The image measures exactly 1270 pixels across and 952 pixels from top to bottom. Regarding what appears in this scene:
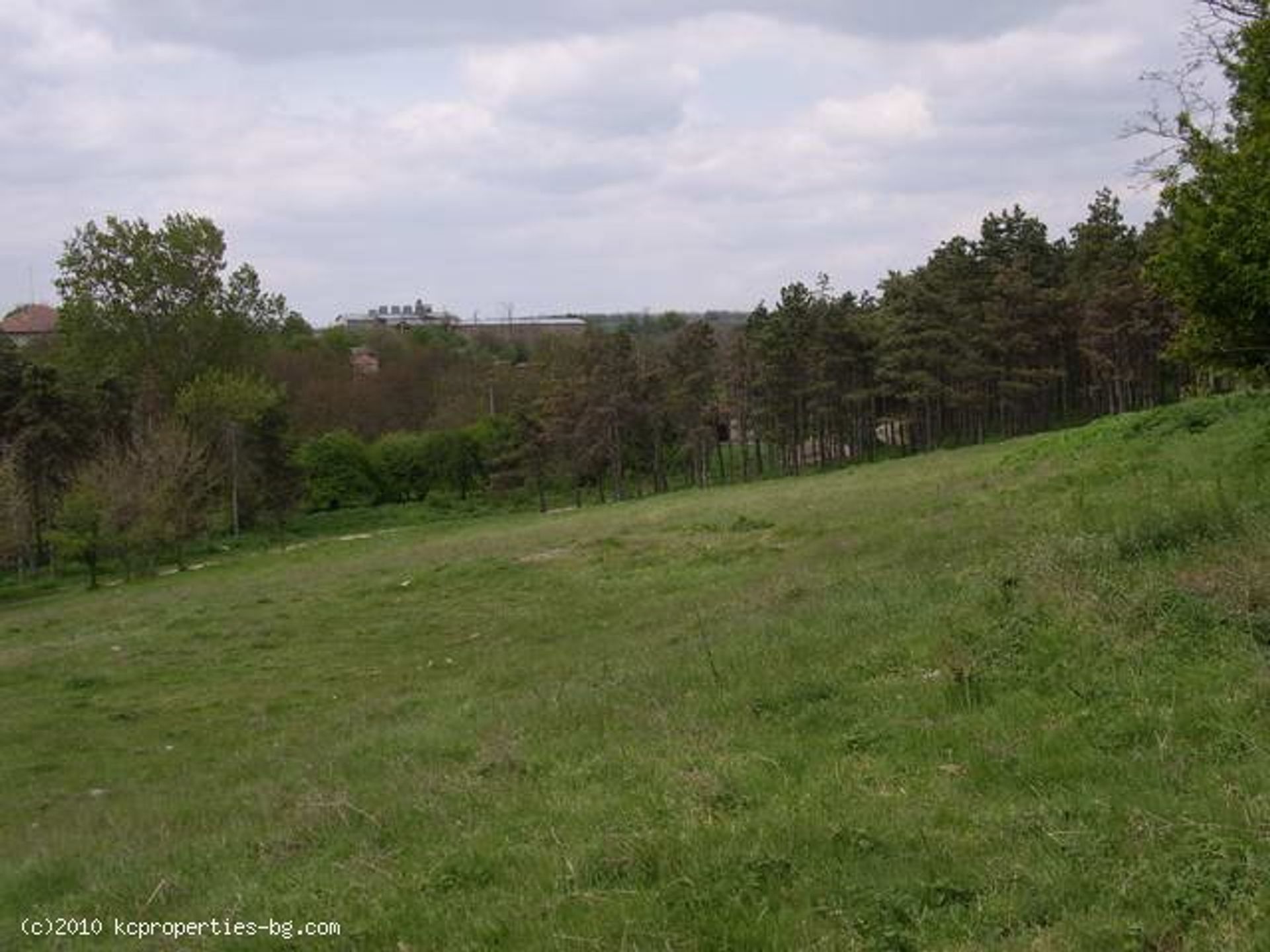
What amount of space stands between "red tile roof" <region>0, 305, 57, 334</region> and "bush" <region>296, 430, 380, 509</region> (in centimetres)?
4882

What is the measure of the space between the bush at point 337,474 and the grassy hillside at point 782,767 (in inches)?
2272

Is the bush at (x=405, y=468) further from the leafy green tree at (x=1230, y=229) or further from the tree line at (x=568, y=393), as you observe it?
the leafy green tree at (x=1230, y=229)

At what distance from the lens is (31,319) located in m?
114

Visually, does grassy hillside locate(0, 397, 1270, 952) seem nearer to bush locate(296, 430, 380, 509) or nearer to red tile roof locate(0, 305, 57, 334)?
bush locate(296, 430, 380, 509)

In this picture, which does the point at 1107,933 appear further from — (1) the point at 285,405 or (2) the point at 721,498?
(1) the point at 285,405

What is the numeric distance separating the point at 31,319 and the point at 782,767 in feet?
410

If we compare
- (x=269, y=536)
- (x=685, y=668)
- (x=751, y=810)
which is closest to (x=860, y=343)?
(x=269, y=536)

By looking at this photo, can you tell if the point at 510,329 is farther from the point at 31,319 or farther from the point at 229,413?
the point at 229,413

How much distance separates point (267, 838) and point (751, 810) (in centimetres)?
384

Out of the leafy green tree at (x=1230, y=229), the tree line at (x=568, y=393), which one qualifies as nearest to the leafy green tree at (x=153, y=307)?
the tree line at (x=568, y=393)

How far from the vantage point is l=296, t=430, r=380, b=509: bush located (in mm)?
75812

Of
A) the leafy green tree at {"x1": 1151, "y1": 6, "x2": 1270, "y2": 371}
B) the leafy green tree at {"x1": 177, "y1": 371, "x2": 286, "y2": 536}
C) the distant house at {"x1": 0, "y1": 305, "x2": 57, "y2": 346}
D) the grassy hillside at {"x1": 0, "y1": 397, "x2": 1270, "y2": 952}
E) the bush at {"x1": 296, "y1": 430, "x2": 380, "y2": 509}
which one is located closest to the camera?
the grassy hillside at {"x1": 0, "y1": 397, "x2": 1270, "y2": 952}

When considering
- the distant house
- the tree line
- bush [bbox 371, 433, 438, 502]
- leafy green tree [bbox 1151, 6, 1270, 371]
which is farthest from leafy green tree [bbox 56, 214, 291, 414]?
leafy green tree [bbox 1151, 6, 1270, 371]

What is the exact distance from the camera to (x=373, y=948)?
215 inches
